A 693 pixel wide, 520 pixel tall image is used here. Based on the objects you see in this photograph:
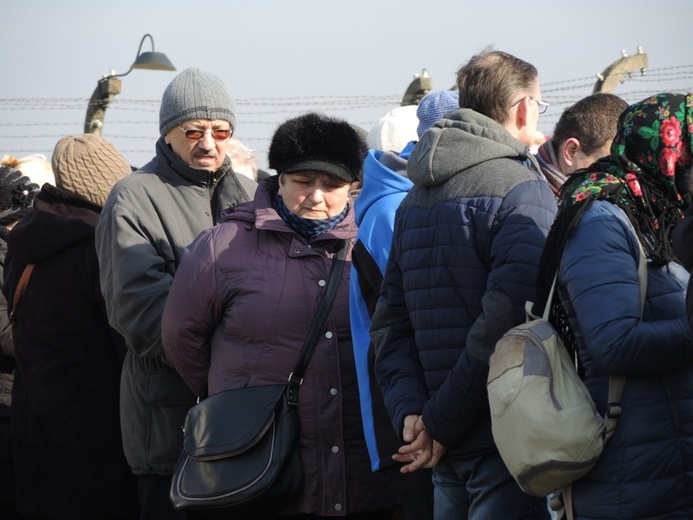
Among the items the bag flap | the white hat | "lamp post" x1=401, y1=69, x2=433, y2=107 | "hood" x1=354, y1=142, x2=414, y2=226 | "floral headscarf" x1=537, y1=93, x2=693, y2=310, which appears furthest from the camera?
"lamp post" x1=401, y1=69, x2=433, y2=107

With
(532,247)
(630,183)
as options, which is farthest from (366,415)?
(630,183)

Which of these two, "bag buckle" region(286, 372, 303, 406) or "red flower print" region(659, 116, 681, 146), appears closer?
"red flower print" region(659, 116, 681, 146)

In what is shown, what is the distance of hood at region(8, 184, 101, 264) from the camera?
4.75 m

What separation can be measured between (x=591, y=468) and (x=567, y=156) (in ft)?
6.08

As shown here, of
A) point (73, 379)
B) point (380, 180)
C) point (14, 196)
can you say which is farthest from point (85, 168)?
point (380, 180)

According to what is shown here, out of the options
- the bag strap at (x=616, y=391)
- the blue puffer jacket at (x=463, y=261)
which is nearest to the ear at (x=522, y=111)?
the blue puffer jacket at (x=463, y=261)

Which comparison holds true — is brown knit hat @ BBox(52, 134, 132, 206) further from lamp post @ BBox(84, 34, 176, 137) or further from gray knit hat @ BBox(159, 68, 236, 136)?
lamp post @ BBox(84, 34, 176, 137)

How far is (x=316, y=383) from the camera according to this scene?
379 cm

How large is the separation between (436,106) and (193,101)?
1020 millimetres

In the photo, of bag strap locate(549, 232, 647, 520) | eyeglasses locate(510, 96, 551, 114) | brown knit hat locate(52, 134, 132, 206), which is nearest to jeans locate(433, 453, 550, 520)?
bag strap locate(549, 232, 647, 520)

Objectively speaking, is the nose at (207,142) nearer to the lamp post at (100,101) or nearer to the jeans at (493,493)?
the jeans at (493,493)

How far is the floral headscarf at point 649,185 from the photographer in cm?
278

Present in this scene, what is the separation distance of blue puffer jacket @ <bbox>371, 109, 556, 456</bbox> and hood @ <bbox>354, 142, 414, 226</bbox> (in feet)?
1.36

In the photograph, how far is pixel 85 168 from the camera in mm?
4887
